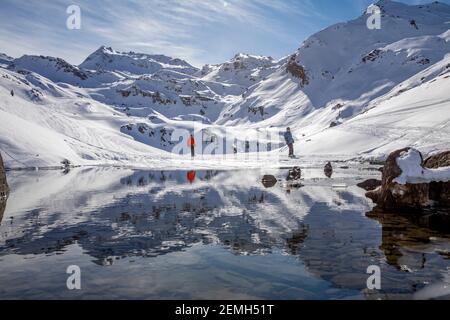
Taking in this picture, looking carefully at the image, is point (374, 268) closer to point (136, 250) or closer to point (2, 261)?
point (136, 250)

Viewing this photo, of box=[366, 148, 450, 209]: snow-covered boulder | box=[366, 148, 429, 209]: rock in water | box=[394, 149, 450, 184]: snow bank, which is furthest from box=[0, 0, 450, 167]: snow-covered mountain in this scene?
box=[394, 149, 450, 184]: snow bank

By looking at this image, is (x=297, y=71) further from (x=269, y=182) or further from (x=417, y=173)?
(x=417, y=173)

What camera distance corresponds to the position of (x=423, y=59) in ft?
331

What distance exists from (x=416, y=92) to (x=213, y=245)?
49149 millimetres

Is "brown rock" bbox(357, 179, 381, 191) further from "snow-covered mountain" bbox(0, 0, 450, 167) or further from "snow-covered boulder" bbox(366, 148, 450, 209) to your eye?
"snow-covered mountain" bbox(0, 0, 450, 167)

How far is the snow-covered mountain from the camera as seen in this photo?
41.8 metres

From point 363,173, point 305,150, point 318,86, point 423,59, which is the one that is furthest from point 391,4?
point 363,173

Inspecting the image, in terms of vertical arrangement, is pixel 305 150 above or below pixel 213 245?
above

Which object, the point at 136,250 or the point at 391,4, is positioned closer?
the point at 136,250

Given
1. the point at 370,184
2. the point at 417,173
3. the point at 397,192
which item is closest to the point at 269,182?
the point at 370,184

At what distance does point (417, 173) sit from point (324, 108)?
96.8 meters

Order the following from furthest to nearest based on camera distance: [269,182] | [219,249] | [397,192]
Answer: [269,182] → [397,192] → [219,249]

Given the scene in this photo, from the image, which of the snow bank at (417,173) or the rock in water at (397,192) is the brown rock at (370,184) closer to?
the rock in water at (397,192)

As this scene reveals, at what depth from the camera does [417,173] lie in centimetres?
1466
